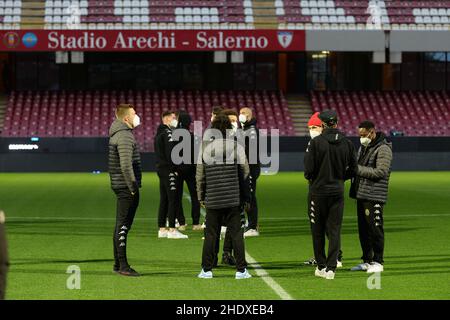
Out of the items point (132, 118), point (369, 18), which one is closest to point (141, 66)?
point (369, 18)

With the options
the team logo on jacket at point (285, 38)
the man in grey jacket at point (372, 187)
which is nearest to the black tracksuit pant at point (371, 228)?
the man in grey jacket at point (372, 187)

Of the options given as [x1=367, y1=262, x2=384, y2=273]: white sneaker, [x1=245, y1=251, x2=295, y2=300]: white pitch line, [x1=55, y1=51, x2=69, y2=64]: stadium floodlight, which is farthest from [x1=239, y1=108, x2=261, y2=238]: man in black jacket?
[x1=55, y1=51, x2=69, y2=64]: stadium floodlight

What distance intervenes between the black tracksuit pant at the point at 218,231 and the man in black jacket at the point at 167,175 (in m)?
5.18

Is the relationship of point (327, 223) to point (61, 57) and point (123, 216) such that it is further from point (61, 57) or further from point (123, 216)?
point (61, 57)

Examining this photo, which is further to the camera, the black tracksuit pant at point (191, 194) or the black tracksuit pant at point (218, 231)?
the black tracksuit pant at point (191, 194)

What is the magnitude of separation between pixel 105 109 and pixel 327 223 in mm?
38562

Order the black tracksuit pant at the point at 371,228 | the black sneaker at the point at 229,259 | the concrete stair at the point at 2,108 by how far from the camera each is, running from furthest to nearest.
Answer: the concrete stair at the point at 2,108
the black sneaker at the point at 229,259
the black tracksuit pant at the point at 371,228

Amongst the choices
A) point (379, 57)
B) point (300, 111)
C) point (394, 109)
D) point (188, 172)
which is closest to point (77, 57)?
point (300, 111)

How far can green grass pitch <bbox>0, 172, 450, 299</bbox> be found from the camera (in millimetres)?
11875

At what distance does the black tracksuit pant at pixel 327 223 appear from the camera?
12905 mm

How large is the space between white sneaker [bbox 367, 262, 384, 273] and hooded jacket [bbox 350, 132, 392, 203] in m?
0.84

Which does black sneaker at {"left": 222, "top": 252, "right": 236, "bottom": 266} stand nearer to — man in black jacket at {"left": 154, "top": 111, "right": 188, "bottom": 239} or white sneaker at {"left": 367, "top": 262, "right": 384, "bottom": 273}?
white sneaker at {"left": 367, "top": 262, "right": 384, "bottom": 273}

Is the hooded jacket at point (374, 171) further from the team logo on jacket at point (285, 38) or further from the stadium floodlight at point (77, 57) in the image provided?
the stadium floodlight at point (77, 57)

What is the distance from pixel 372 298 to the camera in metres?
11.3
